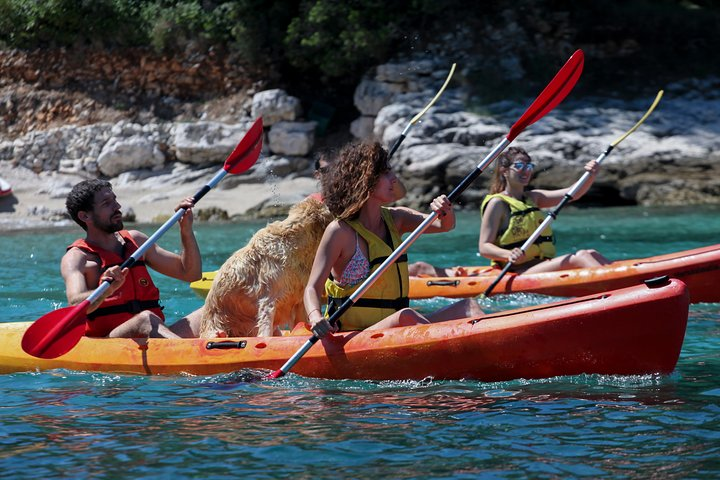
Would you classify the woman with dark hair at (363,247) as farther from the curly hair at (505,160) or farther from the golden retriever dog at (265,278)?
the curly hair at (505,160)

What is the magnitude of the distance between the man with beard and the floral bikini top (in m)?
0.91

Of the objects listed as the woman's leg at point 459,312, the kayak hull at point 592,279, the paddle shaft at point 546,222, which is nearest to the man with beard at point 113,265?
the woman's leg at point 459,312

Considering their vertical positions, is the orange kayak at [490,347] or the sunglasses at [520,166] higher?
the sunglasses at [520,166]

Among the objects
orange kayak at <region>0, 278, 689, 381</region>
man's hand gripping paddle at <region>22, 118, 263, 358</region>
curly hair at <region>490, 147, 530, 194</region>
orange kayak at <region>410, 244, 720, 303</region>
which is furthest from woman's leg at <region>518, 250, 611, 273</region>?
man's hand gripping paddle at <region>22, 118, 263, 358</region>

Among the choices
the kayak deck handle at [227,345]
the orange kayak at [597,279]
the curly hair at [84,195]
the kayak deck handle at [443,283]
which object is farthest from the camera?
the kayak deck handle at [443,283]

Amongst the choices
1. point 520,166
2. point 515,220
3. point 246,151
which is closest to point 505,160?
point 520,166

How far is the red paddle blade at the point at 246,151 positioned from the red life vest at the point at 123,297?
87 cm

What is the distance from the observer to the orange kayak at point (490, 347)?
4570mm

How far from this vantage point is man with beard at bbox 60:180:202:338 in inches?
209

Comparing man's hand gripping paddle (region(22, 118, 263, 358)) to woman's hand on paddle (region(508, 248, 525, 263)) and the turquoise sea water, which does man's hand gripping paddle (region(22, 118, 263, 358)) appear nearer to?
the turquoise sea water

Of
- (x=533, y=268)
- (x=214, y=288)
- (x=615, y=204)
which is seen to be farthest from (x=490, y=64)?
(x=214, y=288)

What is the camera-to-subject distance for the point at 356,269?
496 cm

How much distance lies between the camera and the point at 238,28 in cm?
1764

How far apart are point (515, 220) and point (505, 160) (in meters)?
0.45
